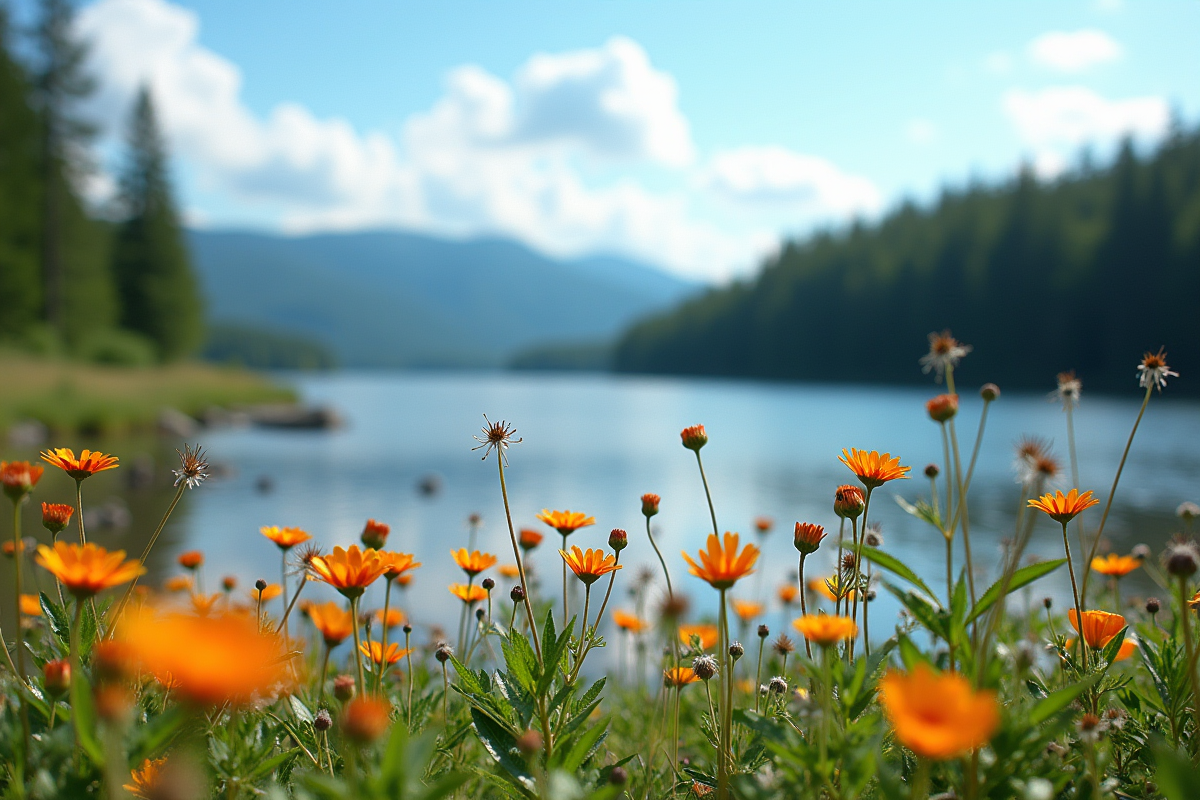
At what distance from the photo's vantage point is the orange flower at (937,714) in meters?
0.61

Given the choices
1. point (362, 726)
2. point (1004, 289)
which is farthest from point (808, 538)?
point (1004, 289)

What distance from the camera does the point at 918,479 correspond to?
11961 mm

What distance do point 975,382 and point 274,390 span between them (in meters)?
33.4

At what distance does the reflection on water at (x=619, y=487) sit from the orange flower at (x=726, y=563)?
317 cm

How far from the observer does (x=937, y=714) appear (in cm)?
70

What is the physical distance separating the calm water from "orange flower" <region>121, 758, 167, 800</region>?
0.75 metres

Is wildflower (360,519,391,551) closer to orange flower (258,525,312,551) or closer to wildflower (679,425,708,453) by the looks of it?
orange flower (258,525,312,551)

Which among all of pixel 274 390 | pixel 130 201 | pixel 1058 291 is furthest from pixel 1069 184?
pixel 130 201

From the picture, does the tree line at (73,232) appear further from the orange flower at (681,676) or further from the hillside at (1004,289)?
the hillside at (1004,289)

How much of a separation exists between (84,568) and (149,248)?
33.2 metres

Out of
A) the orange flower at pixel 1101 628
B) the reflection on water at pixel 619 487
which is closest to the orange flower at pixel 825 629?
the orange flower at pixel 1101 628

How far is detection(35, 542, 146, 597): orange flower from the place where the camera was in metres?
0.82

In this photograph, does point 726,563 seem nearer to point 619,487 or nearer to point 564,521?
point 564,521

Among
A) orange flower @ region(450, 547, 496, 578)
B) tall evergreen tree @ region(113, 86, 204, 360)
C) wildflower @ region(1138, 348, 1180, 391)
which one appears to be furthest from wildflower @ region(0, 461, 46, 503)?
tall evergreen tree @ region(113, 86, 204, 360)
